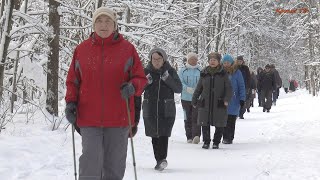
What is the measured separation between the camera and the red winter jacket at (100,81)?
4586 mm

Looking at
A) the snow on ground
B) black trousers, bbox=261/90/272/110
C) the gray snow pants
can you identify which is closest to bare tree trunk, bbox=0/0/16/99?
the snow on ground

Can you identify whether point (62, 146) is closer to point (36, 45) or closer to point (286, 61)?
point (36, 45)

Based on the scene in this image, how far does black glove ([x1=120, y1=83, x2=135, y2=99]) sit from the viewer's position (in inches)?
177

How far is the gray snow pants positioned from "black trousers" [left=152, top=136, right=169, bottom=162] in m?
2.19

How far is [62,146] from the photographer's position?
25.4ft

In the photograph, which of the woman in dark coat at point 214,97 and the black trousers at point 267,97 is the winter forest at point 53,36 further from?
the black trousers at point 267,97

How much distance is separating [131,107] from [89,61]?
0.63 metres

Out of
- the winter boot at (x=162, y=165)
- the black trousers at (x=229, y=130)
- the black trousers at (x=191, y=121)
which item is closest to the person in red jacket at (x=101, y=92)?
the winter boot at (x=162, y=165)

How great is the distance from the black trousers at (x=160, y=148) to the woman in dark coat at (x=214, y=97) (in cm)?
235

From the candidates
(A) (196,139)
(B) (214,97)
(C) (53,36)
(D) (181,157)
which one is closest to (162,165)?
(D) (181,157)

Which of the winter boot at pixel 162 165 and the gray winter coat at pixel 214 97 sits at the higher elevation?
the gray winter coat at pixel 214 97

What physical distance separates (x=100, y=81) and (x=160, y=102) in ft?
8.78

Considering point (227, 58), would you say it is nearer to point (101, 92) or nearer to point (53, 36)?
point (53, 36)

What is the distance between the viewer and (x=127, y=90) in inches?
176
